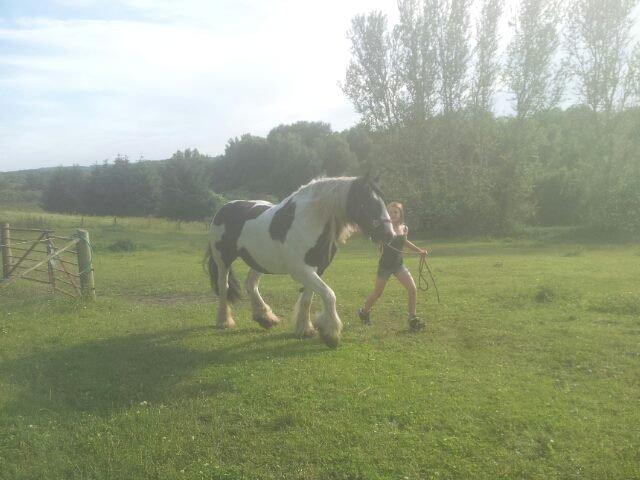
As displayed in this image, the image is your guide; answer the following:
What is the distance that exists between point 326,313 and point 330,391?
1.40 metres

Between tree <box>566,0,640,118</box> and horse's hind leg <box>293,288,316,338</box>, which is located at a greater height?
tree <box>566,0,640,118</box>

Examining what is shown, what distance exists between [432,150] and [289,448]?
2697cm

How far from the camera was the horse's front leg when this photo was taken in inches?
239

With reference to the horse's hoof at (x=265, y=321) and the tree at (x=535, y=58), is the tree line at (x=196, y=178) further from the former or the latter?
the horse's hoof at (x=265, y=321)

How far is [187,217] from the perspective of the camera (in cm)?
4272

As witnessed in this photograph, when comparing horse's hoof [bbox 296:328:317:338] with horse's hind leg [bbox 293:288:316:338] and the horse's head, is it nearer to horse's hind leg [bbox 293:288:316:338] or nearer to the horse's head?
horse's hind leg [bbox 293:288:316:338]

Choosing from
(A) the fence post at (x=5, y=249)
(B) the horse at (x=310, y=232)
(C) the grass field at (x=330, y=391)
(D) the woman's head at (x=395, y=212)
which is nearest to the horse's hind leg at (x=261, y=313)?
(B) the horse at (x=310, y=232)

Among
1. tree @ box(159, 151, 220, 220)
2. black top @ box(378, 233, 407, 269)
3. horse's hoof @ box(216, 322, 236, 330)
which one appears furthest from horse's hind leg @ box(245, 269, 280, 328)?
tree @ box(159, 151, 220, 220)

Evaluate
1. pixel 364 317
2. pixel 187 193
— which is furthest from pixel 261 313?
pixel 187 193

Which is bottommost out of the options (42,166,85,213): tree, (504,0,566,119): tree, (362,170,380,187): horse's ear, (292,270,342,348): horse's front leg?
(292,270,342,348): horse's front leg

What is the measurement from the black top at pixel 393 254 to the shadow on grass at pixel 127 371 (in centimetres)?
165

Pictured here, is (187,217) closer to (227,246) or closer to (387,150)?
(387,150)

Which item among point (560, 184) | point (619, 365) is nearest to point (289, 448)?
point (619, 365)

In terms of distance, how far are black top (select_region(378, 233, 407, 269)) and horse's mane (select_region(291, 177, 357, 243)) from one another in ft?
3.19
